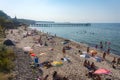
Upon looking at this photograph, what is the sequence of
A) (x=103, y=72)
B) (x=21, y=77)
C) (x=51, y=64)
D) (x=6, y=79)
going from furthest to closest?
(x=51, y=64) < (x=103, y=72) < (x=21, y=77) < (x=6, y=79)

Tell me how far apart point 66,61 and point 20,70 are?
769cm

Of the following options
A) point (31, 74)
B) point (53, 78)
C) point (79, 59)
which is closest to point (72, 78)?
point (53, 78)

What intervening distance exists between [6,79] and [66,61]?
10915mm

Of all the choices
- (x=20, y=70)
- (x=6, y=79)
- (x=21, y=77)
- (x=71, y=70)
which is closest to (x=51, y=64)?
(x=71, y=70)

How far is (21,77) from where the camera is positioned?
1747 cm

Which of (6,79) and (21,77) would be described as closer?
(6,79)

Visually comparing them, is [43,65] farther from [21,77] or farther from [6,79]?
[6,79]

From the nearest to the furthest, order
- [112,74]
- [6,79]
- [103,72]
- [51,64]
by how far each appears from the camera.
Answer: [6,79] → [103,72] → [112,74] → [51,64]

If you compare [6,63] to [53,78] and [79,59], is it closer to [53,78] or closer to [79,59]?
[53,78]

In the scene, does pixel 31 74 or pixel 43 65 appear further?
pixel 43 65

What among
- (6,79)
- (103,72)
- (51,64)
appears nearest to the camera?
(6,79)

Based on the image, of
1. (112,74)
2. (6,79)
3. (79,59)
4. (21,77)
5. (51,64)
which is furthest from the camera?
(79,59)

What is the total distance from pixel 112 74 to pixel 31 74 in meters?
8.45

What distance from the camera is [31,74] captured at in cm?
1880
